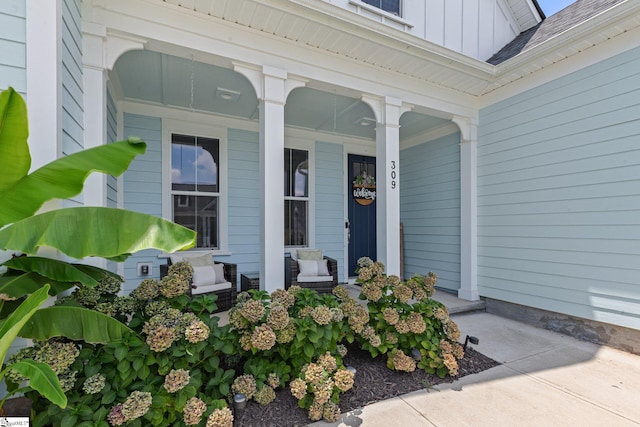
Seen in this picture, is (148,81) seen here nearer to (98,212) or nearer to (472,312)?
(98,212)

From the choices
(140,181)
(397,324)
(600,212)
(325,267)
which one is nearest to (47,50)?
(140,181)

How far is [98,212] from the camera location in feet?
4.31

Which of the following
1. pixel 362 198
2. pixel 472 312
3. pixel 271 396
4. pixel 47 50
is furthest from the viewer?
pixel 362 198

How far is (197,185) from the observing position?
4559mm

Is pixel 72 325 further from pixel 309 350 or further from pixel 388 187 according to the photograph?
pixel 388 187

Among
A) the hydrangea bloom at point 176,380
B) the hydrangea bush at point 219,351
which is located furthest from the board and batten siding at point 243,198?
the hydrangea bloom at point 176,380

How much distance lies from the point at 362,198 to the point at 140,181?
3.89 meters

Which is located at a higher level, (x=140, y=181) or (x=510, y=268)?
(x=140, y=181)

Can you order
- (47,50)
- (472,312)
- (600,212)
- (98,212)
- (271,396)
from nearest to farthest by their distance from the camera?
(98,212)
(47,50)
(271,396)
(600,212)
(472,312)

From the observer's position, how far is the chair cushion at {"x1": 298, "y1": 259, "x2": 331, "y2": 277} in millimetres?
4457

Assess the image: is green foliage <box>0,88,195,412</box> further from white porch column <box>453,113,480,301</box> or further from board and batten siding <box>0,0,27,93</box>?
white porch column <box>453,113,480,301</box>

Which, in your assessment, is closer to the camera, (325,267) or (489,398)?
(489,398)

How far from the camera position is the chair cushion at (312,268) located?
Answer: 4.46 metres

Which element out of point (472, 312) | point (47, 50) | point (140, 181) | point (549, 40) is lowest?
point (472, 312)
